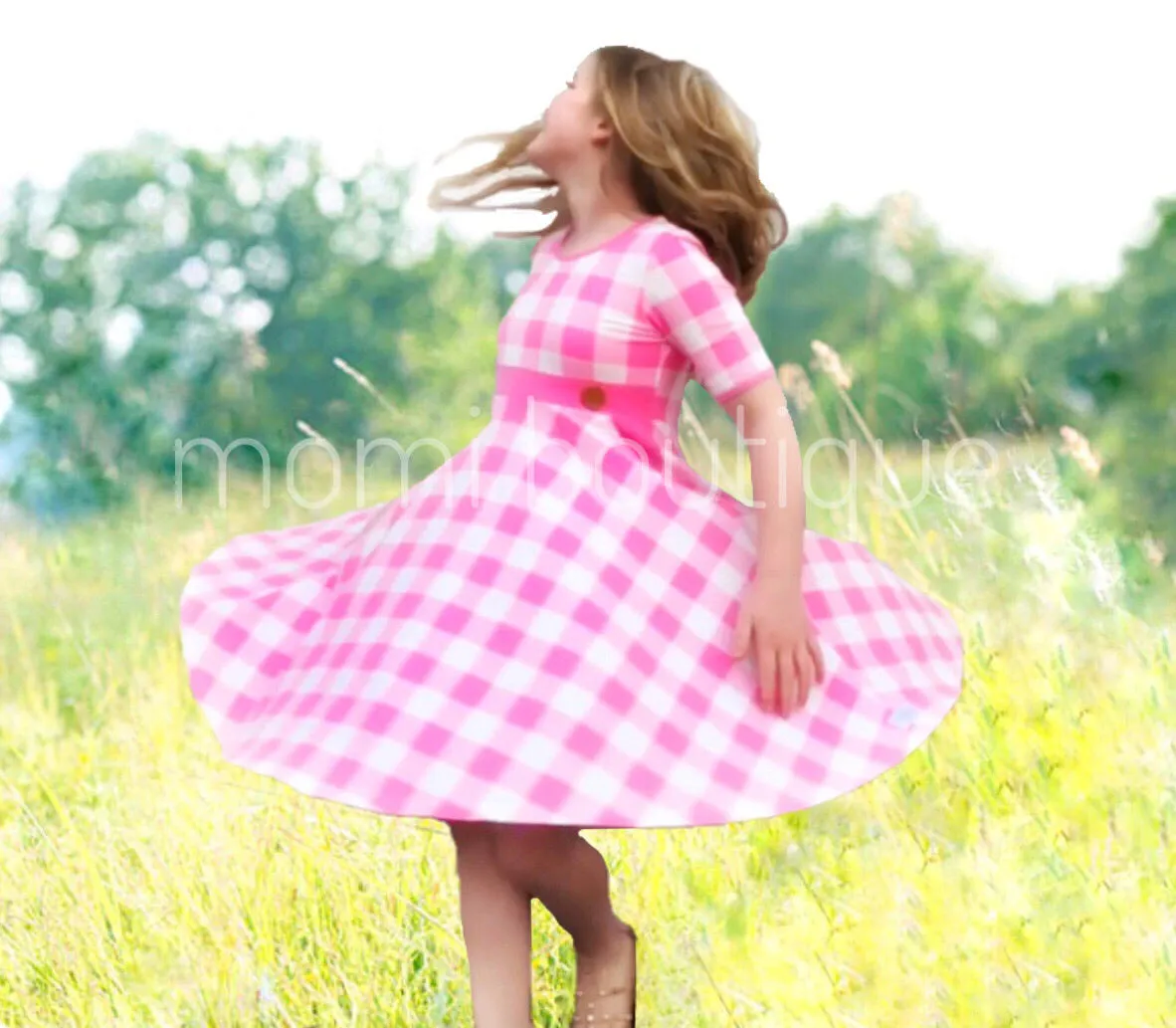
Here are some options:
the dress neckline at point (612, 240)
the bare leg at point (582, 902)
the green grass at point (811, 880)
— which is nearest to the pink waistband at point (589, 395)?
the dress neckline at point (612, 240)

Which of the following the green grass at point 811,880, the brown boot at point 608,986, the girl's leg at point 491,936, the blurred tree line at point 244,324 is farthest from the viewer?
the blurred tree line at point 244,324

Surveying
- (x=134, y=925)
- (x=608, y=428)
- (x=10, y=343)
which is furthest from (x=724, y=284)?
(x=10, y=343)

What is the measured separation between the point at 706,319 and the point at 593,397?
193 millimetres

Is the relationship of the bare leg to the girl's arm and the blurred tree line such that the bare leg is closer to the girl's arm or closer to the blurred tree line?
the girl's arm

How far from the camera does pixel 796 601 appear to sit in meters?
1.78

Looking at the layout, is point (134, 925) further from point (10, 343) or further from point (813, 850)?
point (10, 343)

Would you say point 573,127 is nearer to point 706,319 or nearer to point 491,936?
point 706,319

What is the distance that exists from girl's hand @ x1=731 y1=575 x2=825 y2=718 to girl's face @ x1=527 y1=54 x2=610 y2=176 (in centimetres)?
68

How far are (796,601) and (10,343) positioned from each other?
1142cm

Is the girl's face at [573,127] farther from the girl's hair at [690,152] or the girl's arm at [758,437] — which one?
the girl's arm at [758,437]

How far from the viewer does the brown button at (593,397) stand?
6.26ft

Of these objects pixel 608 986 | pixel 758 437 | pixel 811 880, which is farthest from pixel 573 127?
pixel 811 880

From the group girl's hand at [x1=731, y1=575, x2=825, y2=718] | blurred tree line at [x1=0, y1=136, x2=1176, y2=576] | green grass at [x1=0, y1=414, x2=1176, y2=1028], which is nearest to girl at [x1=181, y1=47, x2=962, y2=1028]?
girl's hand at [x1=731, y1=575, x2=825, y2=718]

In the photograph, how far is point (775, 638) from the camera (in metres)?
1.76
